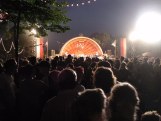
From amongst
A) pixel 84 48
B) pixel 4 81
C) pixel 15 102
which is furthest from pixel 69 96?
pixel 84 48

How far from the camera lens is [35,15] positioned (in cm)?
1891

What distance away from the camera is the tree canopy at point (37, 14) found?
709 inches

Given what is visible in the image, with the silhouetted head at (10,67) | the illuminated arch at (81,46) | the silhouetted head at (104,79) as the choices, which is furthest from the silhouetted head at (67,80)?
the illuminated arch at (81,46)

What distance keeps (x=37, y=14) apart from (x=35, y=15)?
14cm

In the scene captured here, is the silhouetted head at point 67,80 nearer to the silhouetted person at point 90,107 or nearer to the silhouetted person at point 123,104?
the silhouetted person at point 123,104

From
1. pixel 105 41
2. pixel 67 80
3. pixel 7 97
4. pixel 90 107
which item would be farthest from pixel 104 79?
pixel 105 41

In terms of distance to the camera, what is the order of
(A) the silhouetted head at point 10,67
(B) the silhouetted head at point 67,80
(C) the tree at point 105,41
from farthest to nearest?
(C) the tree at point 105,41 < (A) the silhouetted head at point 10,67 < (B) the silhouetted head at point 67,80

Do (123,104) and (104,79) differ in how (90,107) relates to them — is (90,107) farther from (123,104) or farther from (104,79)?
(104,79)

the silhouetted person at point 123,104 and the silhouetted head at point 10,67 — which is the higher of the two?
the silhouetted head at point 10,67

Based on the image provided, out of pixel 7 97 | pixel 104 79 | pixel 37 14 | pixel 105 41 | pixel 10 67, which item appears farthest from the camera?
pixel 105 41

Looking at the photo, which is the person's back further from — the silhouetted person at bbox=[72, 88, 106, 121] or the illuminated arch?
the illuminated arch

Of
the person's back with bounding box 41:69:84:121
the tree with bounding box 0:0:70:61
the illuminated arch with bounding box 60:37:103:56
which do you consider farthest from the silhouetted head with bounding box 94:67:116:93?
the illuminated arch with bounding box 60:37:103:56

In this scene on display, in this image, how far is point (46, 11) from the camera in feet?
62.8

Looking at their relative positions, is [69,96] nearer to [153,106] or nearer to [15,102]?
[15,102]
